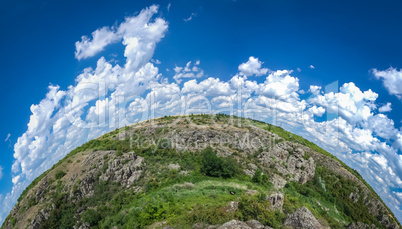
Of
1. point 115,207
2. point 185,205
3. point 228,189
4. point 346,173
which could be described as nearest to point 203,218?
point 185,205

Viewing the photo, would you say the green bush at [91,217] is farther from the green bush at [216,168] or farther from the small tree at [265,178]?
the small tree at [265,178]

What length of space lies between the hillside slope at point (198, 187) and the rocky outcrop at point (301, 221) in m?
0.11

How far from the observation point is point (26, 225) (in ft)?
119

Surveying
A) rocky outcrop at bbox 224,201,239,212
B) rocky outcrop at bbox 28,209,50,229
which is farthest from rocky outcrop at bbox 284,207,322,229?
rocky outcrop at bbox 28,209,50,229

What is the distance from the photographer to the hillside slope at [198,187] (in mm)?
26969

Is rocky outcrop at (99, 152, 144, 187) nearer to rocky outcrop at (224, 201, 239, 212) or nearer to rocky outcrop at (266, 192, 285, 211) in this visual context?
rocky outcrop at (224, 201, 239, 212)

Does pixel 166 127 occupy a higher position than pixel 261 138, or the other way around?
pixel 166 127

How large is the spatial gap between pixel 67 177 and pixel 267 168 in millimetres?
51178

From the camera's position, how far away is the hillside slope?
26969 millimetres

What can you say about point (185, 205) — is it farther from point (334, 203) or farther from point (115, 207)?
point (334, 203)

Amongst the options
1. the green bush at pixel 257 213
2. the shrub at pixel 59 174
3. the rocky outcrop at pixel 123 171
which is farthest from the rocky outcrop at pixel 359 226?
the shrub at pixel 59 174

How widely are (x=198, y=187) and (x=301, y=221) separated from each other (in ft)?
63.2

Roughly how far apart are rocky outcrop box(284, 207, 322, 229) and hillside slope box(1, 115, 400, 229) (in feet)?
0.37

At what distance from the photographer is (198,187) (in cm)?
3831
